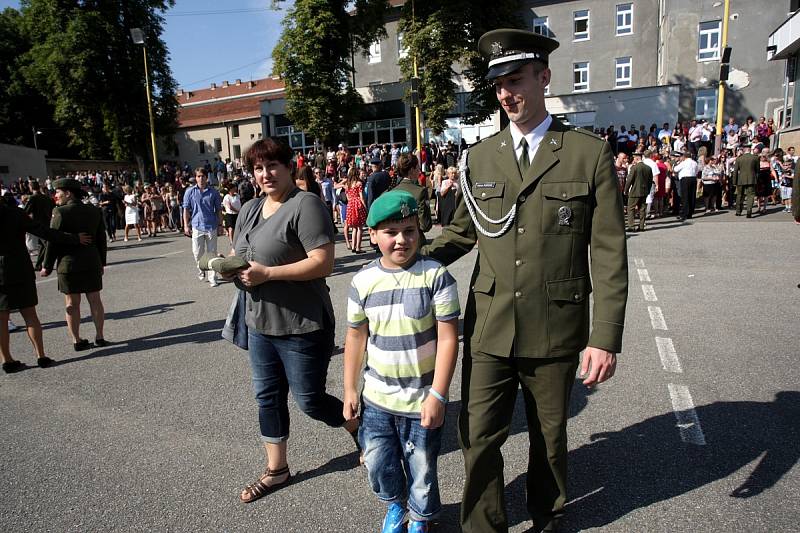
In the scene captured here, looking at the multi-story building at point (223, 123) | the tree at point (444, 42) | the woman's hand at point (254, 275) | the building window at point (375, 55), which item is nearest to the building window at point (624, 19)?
the tree at point (444, 42)


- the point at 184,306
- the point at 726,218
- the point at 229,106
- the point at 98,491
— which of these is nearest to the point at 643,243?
the point at 726,218

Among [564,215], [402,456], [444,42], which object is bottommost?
[402,456]

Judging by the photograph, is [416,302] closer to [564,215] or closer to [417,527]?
[564,215]

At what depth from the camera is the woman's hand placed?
2.82 m

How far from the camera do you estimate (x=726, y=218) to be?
1469 centimetres

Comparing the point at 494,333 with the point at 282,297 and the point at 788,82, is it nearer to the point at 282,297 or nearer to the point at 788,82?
the point at 282,297

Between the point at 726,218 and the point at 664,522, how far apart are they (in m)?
14.5

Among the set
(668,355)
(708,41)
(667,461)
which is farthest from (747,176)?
(708,41)

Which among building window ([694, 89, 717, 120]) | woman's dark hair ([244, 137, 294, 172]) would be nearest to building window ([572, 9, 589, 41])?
building window ([694, 89, 717, 120])

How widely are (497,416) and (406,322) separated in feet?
1.93

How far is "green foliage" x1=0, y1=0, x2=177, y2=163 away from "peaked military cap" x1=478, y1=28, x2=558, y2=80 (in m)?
38.4

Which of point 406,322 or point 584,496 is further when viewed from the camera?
point 584,496

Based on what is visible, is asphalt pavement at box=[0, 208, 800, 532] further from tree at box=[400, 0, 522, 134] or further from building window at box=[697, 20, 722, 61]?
building window at box=[697, 20, 722, 61]

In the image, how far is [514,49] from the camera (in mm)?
2273
